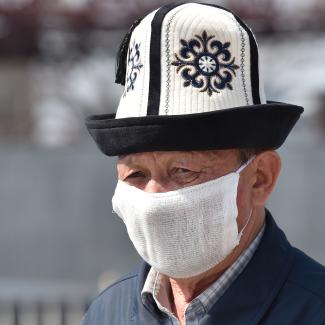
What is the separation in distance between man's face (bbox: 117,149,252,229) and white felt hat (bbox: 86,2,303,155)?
30mm

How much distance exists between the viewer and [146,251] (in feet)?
7.49

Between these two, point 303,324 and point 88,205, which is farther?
point 88,205

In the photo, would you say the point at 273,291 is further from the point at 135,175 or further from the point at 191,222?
the point at 135,175

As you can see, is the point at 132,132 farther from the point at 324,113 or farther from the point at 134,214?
the point at 324,113

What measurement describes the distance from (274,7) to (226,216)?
1457 centimetres

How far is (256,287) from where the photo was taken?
7.30 ft

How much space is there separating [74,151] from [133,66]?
9.50 meters

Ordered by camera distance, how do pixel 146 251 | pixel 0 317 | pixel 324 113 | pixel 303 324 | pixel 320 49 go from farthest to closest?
pixel 324 113 → pixel 320 49 → pixel 0 317 → pixel 146 251 → pixel 303 324

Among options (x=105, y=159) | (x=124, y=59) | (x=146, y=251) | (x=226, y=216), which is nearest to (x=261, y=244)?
(x=226, y=216)

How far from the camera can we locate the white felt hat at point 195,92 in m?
2.18

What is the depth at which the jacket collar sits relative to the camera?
2205mm

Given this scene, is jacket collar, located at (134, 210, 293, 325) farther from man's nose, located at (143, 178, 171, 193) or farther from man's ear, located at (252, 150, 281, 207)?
man's nose, located at (143, 178, 171, 193)

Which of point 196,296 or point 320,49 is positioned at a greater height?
point 320,49

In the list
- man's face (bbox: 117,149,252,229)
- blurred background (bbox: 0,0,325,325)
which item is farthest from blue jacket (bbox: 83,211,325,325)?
blurred background (bbox: 0,0,325,325)
